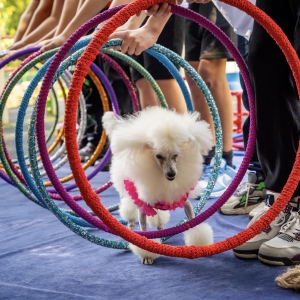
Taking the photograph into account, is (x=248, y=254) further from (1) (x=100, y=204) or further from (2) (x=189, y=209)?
(1) (x=100, y=204)

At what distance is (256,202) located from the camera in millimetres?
2088

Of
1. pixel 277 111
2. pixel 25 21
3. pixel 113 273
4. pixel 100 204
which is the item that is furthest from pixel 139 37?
pixel 25 21

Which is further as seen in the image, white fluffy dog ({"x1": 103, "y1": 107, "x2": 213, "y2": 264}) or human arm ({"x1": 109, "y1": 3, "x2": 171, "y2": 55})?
human arm ({"x1": 109, "y1": 3, "x2": 171, "y2": 55})

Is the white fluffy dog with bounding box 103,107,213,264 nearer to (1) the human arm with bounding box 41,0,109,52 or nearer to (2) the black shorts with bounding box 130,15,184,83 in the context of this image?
(1) the human arm with bounding box 41,0,109,52

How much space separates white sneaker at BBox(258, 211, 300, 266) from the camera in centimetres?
140

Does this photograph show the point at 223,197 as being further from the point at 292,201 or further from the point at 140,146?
the point at 140,146

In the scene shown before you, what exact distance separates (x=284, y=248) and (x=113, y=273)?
0.51m

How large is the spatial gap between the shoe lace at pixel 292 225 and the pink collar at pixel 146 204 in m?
0.32

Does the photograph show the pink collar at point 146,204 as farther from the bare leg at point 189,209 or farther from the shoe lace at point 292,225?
the shoe lace at point 292,225

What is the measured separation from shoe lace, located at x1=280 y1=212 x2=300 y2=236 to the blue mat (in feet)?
0.40

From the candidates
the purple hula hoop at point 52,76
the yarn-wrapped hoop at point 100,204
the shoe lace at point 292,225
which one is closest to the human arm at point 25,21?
the purple hula hoop at point 52,76

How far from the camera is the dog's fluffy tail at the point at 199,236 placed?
1611 millimetres

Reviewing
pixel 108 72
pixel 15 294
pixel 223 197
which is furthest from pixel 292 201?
pixel 108 72

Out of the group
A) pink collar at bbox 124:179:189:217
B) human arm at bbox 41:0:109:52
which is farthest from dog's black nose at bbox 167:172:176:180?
human arm at bbox 41:0:109:52
